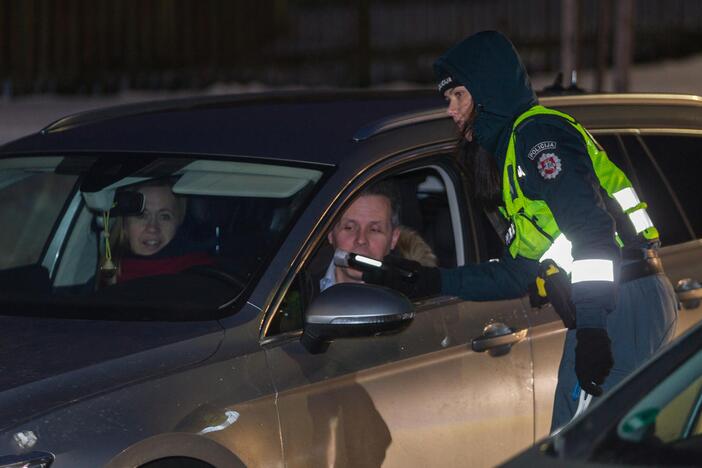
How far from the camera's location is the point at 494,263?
4.81 m

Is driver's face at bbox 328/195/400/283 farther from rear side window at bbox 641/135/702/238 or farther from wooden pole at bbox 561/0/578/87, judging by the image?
wooden pole at bbox 561/0/578/87

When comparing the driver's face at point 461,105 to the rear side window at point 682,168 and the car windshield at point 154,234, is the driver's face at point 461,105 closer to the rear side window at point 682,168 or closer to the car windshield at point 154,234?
the car windshield at point 154,234

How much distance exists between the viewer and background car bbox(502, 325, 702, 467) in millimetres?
3035

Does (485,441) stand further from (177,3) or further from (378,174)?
(177,3)

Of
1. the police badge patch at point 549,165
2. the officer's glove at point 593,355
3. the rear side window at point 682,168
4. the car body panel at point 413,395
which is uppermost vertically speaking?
the police badge patch at point 549,165

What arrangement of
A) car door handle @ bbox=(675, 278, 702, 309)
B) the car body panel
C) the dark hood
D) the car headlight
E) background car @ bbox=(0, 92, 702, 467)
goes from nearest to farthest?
the car headlight, background car @ bbox=(0, 92, 702, 467), the car body panel, the dark hood, car door handle @ bbox=(675, 278, 702, 309)

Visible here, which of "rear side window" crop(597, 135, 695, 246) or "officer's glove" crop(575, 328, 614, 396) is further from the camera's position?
"rear side window" crop(597, 135, 695, 246)

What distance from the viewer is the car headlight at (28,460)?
3689 mm

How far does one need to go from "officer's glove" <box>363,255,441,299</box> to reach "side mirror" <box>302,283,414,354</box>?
0.50 meters

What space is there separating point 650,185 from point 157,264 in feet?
5.82

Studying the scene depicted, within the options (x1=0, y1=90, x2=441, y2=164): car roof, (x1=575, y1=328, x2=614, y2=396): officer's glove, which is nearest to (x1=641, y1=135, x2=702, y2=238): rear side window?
(x1=0, y1=90, x2=441, y2=164): car roof

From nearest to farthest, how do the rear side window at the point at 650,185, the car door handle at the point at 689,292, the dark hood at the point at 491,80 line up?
the dark hood at the point at 491,80 → the car door handle at the point at 689,292 → the rear side window at the point at 650,185

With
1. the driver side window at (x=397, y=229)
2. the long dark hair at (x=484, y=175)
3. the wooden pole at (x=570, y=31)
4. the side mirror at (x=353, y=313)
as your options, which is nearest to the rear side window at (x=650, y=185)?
the driver side window at (x=397, y=229)

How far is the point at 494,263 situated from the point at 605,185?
1.31 ft
